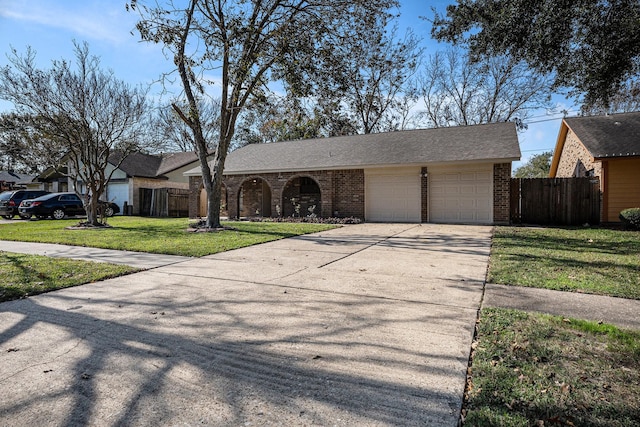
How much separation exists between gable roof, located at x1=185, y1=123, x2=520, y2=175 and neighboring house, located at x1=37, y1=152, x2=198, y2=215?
752 cm

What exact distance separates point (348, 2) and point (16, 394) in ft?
38.3

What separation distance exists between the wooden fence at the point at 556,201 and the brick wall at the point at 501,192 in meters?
0.44

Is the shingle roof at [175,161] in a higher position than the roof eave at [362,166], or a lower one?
higher

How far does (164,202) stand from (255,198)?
22.4 ft

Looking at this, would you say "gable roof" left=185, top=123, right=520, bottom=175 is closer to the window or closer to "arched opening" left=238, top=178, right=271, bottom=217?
the window

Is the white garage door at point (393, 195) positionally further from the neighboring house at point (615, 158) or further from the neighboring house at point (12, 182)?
→ the neighboring house at point (12, 182)

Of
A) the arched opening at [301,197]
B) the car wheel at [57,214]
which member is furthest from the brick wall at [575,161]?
the car wheel at [57,214]

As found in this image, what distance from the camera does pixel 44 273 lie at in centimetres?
520

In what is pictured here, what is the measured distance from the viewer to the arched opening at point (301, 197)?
57.5ft

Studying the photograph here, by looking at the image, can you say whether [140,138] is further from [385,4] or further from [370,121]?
[370,121]

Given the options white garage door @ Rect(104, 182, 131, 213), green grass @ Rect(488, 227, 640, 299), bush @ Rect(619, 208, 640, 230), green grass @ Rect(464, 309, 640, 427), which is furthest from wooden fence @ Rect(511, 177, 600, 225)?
white garage door @ Rect(104, 182, 131, 213)

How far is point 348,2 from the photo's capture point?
35.2 feet

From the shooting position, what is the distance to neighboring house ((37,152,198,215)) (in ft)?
78.0

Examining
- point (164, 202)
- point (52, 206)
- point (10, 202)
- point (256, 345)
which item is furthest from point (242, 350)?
point (10, 202)
